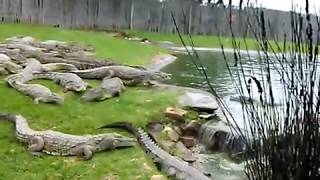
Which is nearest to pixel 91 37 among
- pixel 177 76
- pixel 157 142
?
pixel 177 76

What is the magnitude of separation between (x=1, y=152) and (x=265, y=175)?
263cm

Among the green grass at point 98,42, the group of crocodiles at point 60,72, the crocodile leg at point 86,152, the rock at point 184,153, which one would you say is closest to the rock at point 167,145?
the rock at point 184,153

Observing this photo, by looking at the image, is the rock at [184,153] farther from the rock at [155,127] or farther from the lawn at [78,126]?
the lawn at [78,126]

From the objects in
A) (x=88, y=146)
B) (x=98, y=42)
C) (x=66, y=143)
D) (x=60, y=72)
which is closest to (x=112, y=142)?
(x=88, y=146)

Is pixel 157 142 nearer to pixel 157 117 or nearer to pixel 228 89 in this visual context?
pixel 157 117

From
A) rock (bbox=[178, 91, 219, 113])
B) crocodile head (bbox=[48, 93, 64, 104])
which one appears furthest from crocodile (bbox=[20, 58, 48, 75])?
rock (bbox=[178, 91, 219, 113])

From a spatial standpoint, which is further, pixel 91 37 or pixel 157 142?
pixel 91 37

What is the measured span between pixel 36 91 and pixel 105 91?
3.05ft

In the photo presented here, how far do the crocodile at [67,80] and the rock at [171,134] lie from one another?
173 cm

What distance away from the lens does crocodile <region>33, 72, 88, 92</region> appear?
7.25 metres

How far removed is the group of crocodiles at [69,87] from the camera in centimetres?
456

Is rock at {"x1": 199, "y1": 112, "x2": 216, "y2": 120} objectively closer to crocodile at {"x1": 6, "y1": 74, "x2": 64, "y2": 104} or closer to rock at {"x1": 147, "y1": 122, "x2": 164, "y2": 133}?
rock at {"x1": 147, "y1": 122, "x2": 164, "y2": 133}

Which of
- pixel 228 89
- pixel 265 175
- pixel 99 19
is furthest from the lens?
pixel 99 19

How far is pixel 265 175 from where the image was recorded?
2.56 meters
